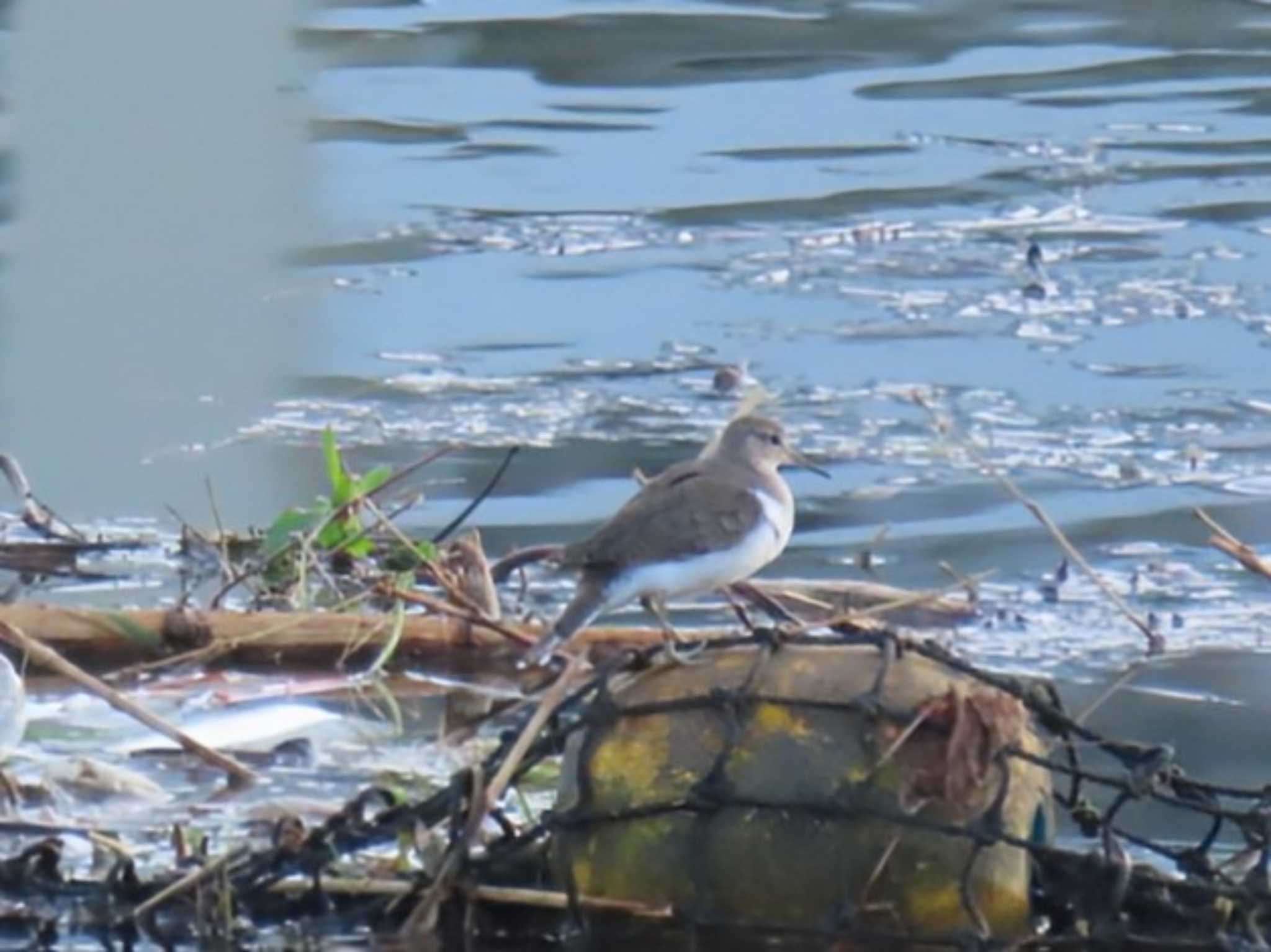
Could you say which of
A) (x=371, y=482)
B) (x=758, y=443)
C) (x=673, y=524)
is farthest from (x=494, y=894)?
(x=371, y=482)

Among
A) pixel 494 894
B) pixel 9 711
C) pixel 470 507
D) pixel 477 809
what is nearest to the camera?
pixel 477 809

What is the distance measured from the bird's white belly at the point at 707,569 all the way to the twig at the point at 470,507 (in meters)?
1.12

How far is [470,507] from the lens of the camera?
6906mm

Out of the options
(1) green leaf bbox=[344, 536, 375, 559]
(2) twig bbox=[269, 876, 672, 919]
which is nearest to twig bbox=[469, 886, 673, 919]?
(2) twig bbox=[269, 876, 672, 919]

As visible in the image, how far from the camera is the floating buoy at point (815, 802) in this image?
481 cm

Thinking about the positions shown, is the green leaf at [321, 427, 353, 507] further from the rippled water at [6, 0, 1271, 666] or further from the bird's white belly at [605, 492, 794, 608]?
the bird's white belly at [605, 492, 794, 608]

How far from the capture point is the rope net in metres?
4.82

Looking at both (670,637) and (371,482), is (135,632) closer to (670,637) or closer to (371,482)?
(371,482)

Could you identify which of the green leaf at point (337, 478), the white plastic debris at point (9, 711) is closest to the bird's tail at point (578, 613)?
the white plastic debris at point (9, 711)

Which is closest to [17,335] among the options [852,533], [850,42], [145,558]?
[145,558]

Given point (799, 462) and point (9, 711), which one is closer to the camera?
point (9, 711)

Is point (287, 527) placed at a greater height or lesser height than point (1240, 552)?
lesser

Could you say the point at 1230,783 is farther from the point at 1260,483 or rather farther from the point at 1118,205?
the point at 1118,205

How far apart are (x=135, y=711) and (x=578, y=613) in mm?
725
